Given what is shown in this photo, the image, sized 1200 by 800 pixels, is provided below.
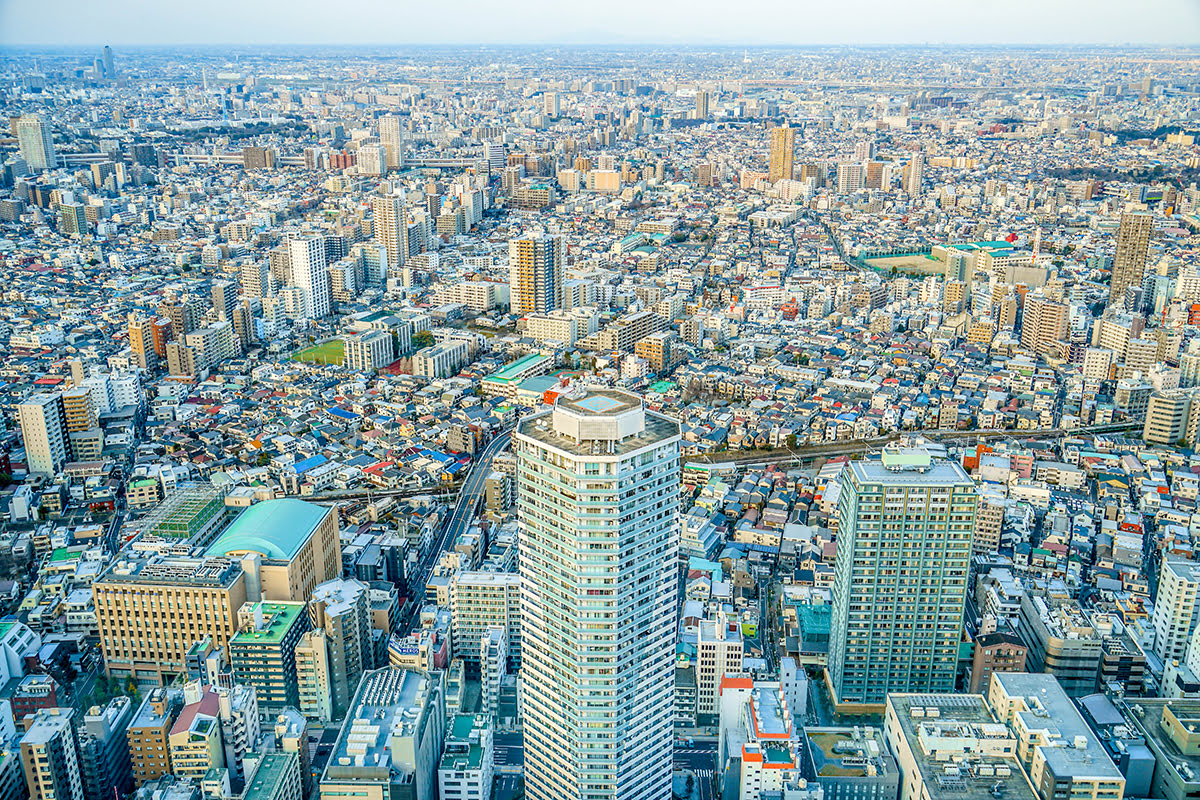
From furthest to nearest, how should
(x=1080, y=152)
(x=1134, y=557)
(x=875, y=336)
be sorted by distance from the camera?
(x=1080, y=152), (x=875, y=336), (x=1134, y=557)

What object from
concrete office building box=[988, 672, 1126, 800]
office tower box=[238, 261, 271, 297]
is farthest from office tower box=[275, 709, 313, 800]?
office tower box=[238, 261, 271, 297]

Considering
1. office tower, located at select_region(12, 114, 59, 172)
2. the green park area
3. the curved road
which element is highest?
office tower, located at select_region(12, 114, 59, 172)

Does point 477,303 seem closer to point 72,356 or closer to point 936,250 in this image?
point 72,356

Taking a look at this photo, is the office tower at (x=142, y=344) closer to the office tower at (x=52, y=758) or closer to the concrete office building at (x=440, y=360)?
the concrete office building at (x=440, y=360)

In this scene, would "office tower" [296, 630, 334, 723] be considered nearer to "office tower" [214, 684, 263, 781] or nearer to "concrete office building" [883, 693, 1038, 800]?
"office tower" [214, 684, 263, 781]

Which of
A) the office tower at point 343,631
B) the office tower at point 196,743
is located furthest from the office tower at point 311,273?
the office tower at point 196,743

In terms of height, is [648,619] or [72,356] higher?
[648,619]

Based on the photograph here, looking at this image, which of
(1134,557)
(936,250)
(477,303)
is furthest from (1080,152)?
(1134,557)
